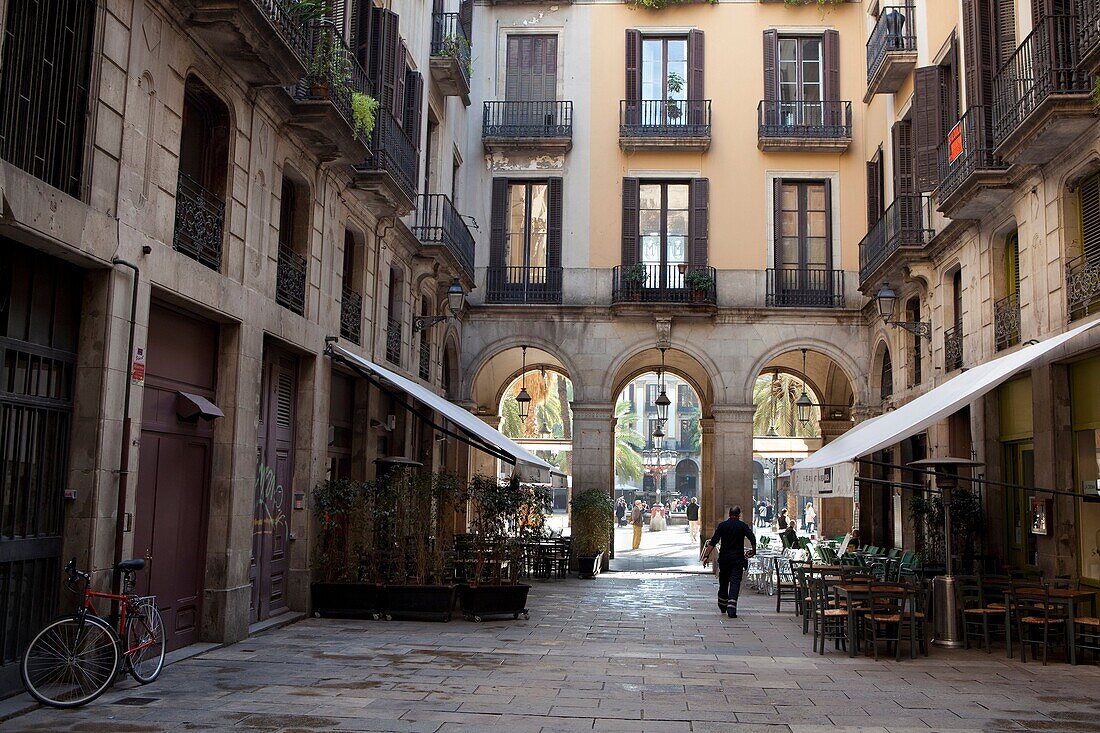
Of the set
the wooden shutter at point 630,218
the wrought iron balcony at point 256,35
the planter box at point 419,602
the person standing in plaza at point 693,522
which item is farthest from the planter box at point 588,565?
the person standing in plaza at point 693,522

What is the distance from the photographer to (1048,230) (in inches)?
462

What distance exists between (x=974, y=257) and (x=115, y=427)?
11.7 m

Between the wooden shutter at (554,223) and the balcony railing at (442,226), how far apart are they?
2.42 m

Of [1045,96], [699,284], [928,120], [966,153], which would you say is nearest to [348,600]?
[1045,96]

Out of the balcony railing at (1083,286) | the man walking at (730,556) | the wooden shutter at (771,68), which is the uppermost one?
the wooden shutter at (771,68)

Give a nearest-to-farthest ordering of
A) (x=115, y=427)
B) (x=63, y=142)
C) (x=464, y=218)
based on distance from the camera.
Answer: (x=63, y=142)
(x=115, y=427)
(x=464, y=218)

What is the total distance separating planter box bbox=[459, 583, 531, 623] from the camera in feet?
41.0

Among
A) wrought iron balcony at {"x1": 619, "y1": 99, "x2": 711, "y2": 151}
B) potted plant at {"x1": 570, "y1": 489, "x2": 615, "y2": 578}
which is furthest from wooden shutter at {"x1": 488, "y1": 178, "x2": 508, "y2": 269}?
potted plant at {"x1": 570, "y1": 489, "x2": 615, "y2": 578}

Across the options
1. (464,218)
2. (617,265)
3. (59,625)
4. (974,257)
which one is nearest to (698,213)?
(617,265)

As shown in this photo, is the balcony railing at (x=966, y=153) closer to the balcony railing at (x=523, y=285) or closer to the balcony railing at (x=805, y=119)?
the balcony railing at (x=805, y=119)

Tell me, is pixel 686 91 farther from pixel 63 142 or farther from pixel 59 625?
pixel 59 625

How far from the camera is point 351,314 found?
1430cm

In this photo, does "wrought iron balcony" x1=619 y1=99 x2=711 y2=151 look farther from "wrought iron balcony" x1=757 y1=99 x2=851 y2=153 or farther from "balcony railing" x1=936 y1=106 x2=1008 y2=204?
"balcony railing" x1=936 y1=106 x2=1008 y2=204

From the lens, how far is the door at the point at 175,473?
351 inches
